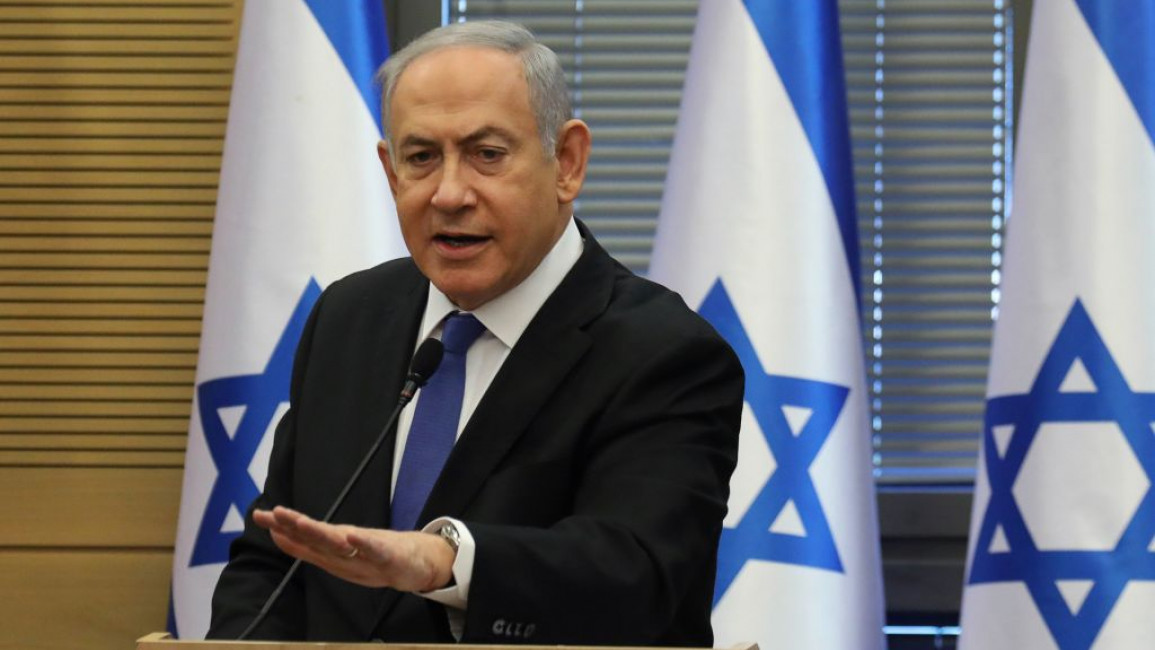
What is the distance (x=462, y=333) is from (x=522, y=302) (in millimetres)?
88

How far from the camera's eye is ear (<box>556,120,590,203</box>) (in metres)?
2.12

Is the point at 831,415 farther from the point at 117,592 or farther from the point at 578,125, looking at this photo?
the point at 117,592

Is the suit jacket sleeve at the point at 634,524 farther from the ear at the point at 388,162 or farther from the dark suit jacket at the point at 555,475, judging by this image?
the ear at the point at 388,162

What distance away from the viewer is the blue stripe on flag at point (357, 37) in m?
3.42

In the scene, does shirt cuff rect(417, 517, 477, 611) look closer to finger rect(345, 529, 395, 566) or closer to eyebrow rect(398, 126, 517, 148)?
finger rect(345, 529, 395, 566)

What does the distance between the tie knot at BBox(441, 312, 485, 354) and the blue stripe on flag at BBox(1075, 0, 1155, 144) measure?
5.12 ft

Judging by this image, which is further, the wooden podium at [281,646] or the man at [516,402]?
the man at [516,402]

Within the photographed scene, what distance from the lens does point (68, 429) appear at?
12.5ft

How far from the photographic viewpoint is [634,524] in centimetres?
189

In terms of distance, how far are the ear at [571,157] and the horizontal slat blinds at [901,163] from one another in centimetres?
184

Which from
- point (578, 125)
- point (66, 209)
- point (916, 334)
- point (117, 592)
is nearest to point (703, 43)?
point (916, 334)

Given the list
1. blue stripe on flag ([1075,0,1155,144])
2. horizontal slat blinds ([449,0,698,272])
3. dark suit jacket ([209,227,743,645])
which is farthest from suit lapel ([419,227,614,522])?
horizontal slat blinds ([449,0,698,272])

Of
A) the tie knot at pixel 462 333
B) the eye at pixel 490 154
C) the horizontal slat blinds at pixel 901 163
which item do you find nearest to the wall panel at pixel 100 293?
the horizontal slat blinds at pixel 901 163

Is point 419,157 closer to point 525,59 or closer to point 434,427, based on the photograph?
point 525,59
